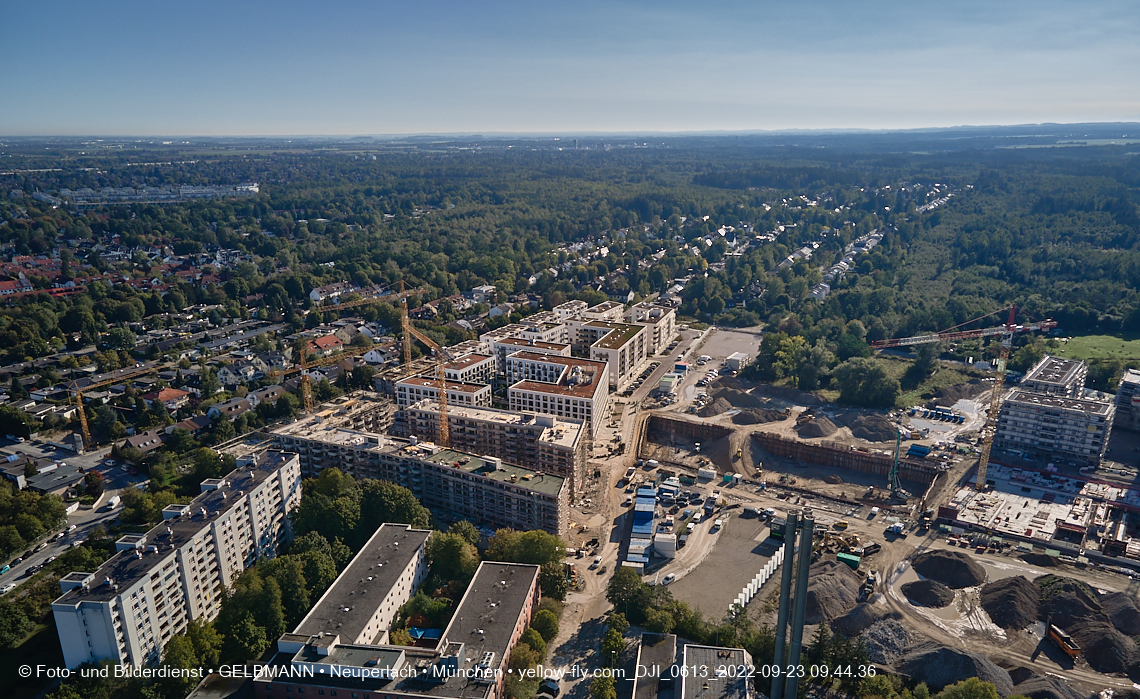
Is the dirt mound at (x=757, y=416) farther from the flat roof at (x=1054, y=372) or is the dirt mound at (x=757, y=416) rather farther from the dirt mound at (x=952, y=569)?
the dirt mound at (x=952, y=569)

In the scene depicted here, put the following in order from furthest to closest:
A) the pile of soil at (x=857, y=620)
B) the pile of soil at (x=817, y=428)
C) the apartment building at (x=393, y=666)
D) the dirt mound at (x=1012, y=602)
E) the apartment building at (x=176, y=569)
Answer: the pile of soil at (x=817, y=428)
the dirt mound at (x=1012, y=602)
the pile of soil at (x=857, y=620)
the apartment building at (x=176, y=569)
the apartment building at (x=393, y=666)

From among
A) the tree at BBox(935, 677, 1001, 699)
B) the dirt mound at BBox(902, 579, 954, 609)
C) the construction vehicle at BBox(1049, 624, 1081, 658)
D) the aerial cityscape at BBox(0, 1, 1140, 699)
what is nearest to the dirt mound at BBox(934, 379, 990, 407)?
the aerial cityscape at BBox(0, 1, 1140, 699)

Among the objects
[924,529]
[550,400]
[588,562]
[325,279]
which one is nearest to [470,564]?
[588,562]

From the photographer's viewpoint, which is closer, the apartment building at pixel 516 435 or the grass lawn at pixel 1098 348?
the apartment building at pixel 516 435

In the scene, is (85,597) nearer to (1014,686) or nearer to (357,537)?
(357,537)

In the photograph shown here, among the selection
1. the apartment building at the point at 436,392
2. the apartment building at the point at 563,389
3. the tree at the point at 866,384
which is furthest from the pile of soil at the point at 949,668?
the apartment building at the point at 436,392

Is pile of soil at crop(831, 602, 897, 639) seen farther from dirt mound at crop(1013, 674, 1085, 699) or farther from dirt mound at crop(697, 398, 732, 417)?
dirt mound at crop(697, 398, 732, 417)

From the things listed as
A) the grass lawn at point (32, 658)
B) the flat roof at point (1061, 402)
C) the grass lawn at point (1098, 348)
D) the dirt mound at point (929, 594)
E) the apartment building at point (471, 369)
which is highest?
the flat roof at point (1061, 402)
